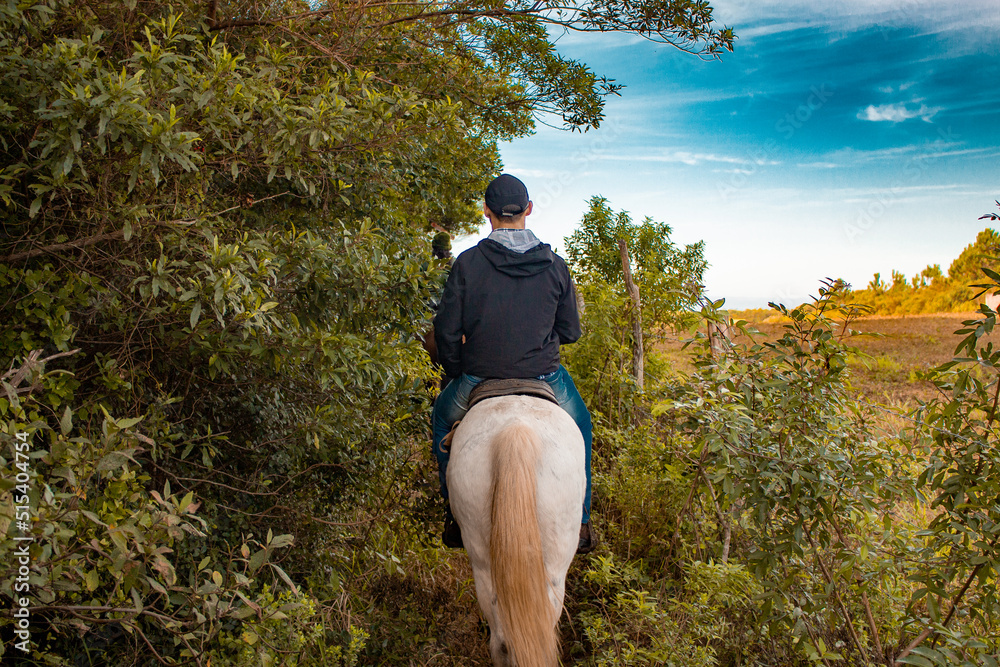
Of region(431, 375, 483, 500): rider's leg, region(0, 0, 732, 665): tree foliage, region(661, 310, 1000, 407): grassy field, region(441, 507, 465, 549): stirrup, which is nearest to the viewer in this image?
region(0, 0, 732, 665): tree foliage

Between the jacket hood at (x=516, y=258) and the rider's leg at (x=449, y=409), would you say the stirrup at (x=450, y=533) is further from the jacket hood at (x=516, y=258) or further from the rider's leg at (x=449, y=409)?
the jacket hood at (x=516, y=258)

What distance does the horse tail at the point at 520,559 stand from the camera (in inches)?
102

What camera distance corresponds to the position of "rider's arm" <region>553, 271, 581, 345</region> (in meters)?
3.53

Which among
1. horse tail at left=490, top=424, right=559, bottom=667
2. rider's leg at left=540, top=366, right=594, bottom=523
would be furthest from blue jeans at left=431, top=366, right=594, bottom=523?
horse tail at left=490, top=424, right=559, bottom=667

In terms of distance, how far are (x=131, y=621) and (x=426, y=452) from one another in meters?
2.53

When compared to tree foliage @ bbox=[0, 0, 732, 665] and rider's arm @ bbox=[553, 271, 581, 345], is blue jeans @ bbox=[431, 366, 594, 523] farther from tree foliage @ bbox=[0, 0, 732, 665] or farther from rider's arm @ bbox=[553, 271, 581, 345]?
tree foliage @ bbox=[0, 0, 732, 665]

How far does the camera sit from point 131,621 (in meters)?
2.04

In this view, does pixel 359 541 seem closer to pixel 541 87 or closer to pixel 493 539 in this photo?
pixel 493 539

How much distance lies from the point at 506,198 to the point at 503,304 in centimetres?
61

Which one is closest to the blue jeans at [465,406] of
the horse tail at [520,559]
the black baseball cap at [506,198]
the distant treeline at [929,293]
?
the horse tail at [520,559]

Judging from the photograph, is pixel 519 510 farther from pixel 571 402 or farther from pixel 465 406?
pixel 571 402

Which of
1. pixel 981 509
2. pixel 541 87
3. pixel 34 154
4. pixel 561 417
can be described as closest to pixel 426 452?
pixel 561 417

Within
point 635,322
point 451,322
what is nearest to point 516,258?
point 451,322

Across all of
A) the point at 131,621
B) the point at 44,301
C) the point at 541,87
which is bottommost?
the point at 131,621
